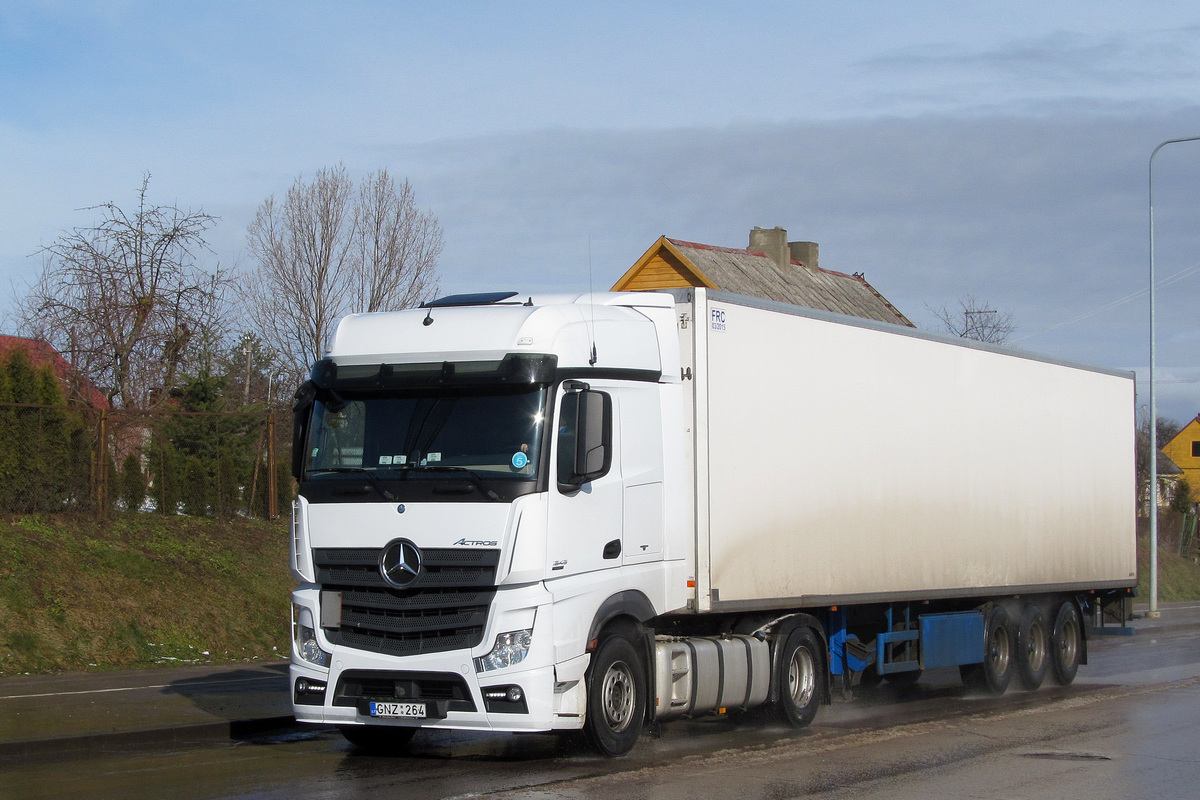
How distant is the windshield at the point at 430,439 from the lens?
880 centimetres

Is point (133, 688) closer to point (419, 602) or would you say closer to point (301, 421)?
point (301, 421)

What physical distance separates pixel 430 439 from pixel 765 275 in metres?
27.1

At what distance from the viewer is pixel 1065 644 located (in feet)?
53.5

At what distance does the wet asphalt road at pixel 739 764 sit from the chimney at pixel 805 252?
90.9 ft

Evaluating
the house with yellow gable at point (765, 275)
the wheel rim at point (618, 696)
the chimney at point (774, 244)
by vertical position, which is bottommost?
the wheel rim at point (618, 696)

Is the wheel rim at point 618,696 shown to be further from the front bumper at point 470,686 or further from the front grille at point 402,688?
the front grille at point 402,688

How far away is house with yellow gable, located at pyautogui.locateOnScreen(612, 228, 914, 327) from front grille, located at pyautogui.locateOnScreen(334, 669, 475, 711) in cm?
1814

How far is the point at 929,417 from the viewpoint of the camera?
13414 millimetres

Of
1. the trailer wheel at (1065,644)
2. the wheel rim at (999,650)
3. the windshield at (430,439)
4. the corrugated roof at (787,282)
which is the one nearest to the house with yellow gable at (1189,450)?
the corrugated roof at (787,282)

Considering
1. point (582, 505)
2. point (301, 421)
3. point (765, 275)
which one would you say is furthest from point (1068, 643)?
point (765, 275)

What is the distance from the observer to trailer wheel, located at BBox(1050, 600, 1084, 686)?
16.0 metres

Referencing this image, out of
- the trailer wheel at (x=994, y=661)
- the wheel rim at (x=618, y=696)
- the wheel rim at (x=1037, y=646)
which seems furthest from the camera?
the wheel rim at (x=1037, y=646)

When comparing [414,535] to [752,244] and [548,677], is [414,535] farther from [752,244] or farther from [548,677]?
[752,244]

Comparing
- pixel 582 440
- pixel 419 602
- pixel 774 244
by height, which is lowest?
pixel 419 602
